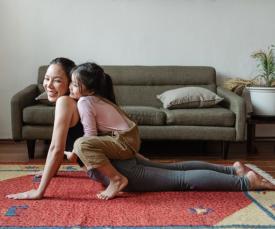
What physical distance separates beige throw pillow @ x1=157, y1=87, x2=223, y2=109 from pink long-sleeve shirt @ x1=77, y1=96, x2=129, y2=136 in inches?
49.1

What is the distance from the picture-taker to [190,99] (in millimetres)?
3672

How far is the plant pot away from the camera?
388 cm

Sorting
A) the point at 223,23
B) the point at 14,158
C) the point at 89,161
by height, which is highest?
the point at 223,23

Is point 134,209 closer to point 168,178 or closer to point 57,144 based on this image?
point 168,178

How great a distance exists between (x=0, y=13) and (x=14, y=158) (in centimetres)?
145

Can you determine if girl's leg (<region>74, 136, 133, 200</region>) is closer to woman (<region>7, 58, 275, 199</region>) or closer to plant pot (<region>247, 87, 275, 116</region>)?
woman (<region>7, 58, 275, 199</region>)

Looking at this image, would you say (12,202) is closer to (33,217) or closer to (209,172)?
(33,217)

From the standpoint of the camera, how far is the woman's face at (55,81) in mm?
2410

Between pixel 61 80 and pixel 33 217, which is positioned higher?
pixel 61 80

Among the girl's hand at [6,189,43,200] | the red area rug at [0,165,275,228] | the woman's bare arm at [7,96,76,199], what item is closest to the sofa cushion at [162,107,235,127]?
the red area rug at [0,165,275,228]

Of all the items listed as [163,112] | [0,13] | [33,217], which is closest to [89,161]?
[33,217]

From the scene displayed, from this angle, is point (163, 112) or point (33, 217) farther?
point (163, 112)

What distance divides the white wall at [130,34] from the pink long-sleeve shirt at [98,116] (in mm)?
1911

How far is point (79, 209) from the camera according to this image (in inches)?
87.7
